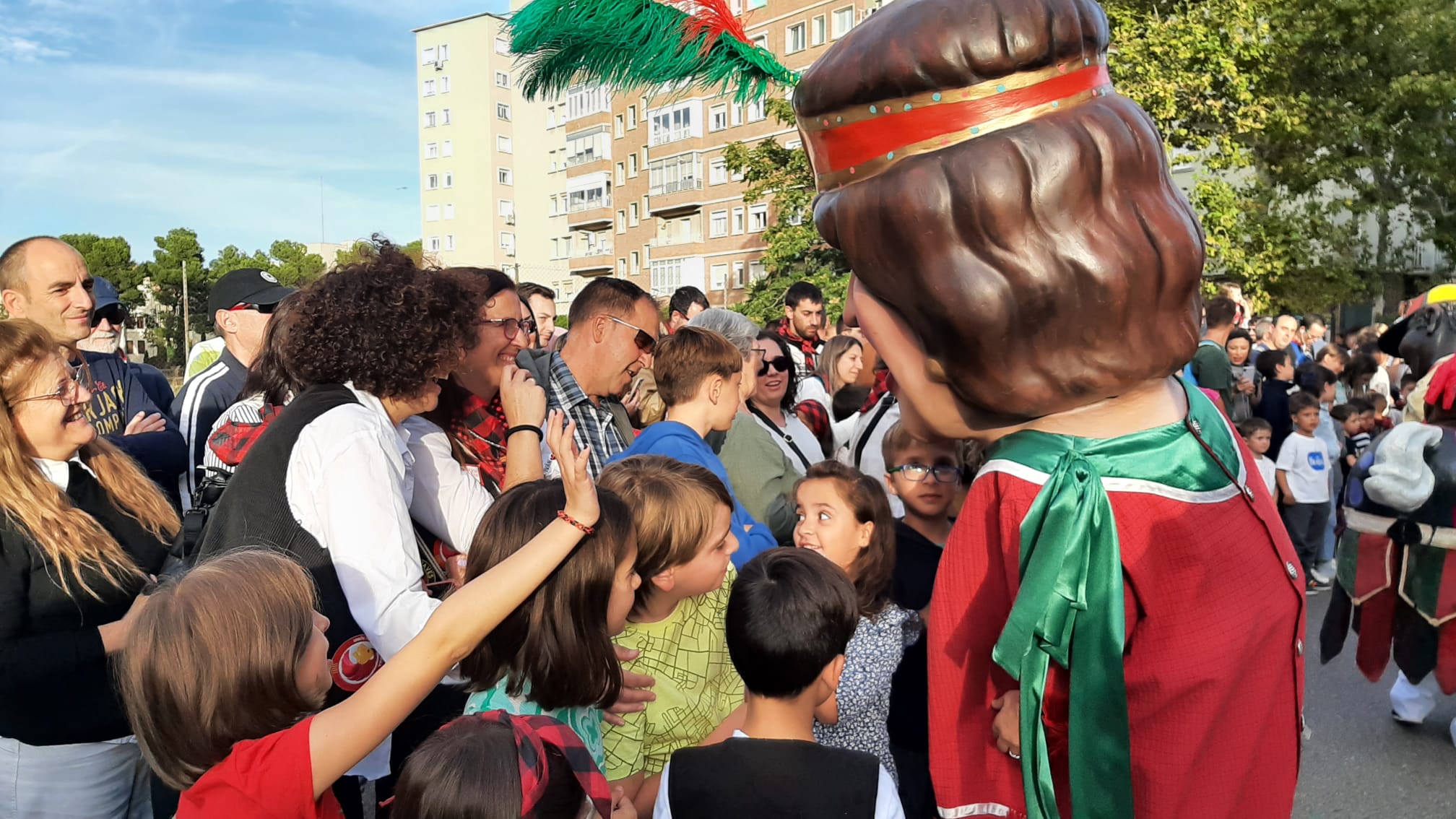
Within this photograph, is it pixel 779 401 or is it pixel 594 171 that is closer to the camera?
pixel 779 401

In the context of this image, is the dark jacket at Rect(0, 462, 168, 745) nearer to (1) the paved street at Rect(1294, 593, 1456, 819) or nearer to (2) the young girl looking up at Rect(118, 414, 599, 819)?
(2) the young girl looking up at Rect(118, 414, 599, 819)

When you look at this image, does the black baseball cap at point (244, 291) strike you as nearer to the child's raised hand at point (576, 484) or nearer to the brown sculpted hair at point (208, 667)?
the brown sculpted hair at point (208, 667)

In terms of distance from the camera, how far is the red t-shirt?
173 centimetres

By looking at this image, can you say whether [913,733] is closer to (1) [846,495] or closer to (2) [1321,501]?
(1) [846,495]

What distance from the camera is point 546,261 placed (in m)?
60.8

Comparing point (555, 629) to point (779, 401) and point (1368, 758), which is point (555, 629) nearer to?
point (779, 401)

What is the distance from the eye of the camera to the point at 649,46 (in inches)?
125

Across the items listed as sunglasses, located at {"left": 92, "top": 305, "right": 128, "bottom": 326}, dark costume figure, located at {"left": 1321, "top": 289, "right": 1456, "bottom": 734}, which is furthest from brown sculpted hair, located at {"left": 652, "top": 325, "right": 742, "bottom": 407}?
sunglasses, located at {"left": 92, "top": 305, "right": 128, "bottom": 326}

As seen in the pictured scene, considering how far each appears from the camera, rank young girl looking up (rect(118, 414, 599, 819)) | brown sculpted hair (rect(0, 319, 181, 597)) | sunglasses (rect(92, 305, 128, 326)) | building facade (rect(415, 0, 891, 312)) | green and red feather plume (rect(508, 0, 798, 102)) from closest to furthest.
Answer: young girl looking up (rect(118, 414, 599, 819)), brown sculpted hair (rect(0, 319, 181, 597)), green and red feather plume (rect(508, 0, 798, 102)), sunglasses (rect(92, 305, 128, 326)), building facade (rect(415, 0, 891, 312))

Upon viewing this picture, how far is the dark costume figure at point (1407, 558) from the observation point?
434 cm

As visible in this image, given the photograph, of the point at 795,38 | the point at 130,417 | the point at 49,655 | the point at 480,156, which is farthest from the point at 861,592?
the point at 480,156

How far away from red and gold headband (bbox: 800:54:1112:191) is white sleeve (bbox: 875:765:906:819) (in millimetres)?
1146

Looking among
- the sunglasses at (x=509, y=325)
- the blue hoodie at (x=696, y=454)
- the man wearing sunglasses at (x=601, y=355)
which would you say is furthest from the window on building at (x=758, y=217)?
the blue hoodie at (x=696, y=454)

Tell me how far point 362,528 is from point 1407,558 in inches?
175
